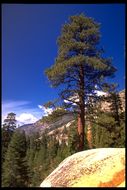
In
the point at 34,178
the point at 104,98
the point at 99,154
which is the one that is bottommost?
the point at 34,178

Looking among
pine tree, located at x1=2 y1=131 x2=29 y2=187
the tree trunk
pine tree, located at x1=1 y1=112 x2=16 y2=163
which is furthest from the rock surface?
pine tree, located at x1=1 y1=112 x2=16 y2=163

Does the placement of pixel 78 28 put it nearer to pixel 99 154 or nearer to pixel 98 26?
pixel 98 26

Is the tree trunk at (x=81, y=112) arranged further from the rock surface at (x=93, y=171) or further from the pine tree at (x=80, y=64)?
the rock surface at (x=93, y=171)

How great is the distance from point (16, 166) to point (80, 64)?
7.60 m

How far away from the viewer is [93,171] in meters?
11.0

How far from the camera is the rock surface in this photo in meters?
10.1

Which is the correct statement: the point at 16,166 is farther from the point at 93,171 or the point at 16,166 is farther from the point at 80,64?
the point at 80,64

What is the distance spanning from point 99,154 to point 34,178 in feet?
8.46

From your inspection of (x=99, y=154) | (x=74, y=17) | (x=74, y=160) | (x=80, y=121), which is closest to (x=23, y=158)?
(x=74, y=160)

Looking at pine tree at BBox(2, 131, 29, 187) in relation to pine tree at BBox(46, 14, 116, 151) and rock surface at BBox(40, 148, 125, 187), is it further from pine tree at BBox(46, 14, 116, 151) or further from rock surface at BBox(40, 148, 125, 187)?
pine tree at BBox(46, 14, 116, 151)

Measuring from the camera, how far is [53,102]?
1755 cm

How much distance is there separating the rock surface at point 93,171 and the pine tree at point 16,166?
2.68 feet

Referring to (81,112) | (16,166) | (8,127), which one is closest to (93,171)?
(16,166)

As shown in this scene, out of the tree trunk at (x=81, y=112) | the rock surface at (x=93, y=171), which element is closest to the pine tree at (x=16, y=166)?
the rock surface at (x=93, y=171)
